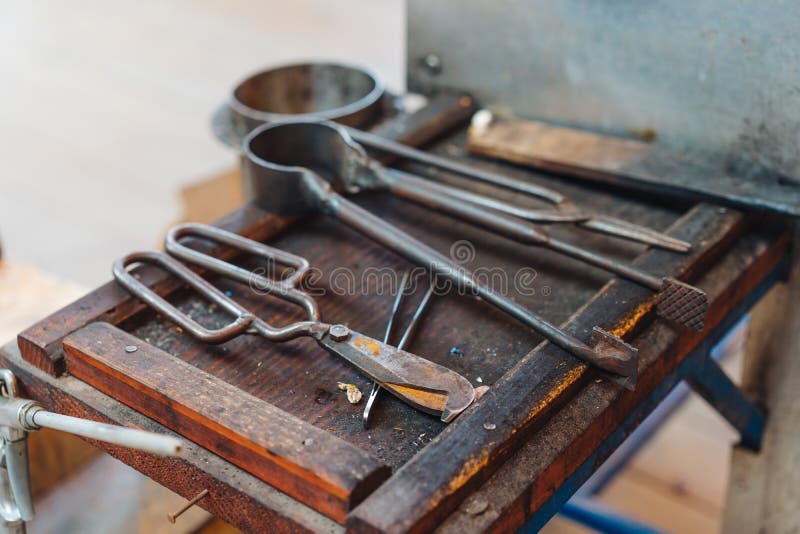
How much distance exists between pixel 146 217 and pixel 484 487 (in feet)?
7.72

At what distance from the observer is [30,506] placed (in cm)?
107

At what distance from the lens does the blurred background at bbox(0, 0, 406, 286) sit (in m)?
2.98

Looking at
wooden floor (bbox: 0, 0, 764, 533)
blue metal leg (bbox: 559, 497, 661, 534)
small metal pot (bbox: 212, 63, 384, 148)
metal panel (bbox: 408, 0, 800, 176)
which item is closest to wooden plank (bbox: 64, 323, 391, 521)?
wooden floor (bbox: 0, 0, 764, 533)

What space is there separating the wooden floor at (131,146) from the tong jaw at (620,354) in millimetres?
1082

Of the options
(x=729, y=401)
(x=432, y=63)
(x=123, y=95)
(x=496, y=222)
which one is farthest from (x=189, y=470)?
(x=123, y=95)

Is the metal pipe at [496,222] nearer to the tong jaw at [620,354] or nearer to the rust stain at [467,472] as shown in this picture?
the tong jaw at [620,354]

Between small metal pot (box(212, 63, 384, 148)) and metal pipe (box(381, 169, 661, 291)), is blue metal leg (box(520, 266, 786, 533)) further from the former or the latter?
small metal pot (box(212, 63, 384, 148))

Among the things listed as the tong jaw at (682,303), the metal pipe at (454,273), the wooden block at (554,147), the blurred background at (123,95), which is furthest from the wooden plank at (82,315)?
the blurred background at (123,95)

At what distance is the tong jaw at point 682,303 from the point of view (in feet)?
3.53

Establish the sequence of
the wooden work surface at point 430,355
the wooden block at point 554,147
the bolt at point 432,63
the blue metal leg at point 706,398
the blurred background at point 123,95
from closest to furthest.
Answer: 1. the wooden work surface at point 430,355
2. the blue metal leg at point 706,398
3. the wooden block at point 554,147
4. the bolt at point 432,63
5. the blurred background at point 123,95

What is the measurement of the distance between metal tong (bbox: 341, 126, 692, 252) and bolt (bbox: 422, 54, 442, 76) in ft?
1.01

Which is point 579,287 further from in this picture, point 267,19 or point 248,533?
point 267,19

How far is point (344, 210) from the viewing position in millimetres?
1263

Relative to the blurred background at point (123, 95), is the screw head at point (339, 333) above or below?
above
